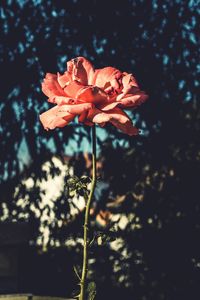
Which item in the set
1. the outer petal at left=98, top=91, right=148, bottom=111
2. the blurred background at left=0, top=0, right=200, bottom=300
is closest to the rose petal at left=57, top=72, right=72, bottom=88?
the outer petal at left=98, top=91, right=148, bottom=111

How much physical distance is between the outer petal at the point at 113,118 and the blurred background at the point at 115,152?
3.08 meters

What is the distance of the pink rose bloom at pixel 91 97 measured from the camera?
1326mm

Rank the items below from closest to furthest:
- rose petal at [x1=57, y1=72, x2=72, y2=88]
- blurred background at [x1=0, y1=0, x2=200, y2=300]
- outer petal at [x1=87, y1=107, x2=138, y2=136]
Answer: outer petal at [x1=87, y1=107, x2=138, y2=136]
rose petal at [x1=57, y1=72, x2=72, y2=88]
blurred background at [x1=0, y1=0, x2=200, y2=300]

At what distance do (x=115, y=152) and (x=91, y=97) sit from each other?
3336 millimetres

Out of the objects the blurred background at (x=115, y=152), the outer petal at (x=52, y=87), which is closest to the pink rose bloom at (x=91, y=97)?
the outer petal at (x=52, y=87)

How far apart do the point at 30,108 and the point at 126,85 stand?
122 inches

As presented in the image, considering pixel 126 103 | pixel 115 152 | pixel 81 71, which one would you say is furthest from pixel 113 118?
pixel 115 152

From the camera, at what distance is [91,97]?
1339 millimetres

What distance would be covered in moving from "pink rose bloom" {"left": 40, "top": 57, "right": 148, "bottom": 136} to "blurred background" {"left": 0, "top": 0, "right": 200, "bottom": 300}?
3011 mm

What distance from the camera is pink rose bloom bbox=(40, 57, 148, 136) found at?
52.2 inches

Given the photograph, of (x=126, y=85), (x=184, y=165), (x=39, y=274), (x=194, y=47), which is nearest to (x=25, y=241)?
(x=126, y=85)

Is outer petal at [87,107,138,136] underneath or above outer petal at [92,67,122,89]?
underneath

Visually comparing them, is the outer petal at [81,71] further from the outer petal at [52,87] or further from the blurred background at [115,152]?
the blurred background at [115,152]

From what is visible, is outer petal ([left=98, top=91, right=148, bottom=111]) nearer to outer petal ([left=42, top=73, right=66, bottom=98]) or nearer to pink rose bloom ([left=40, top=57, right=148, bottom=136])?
pink rose bloom ([left=40, top=57, right=148, bottom=136])
